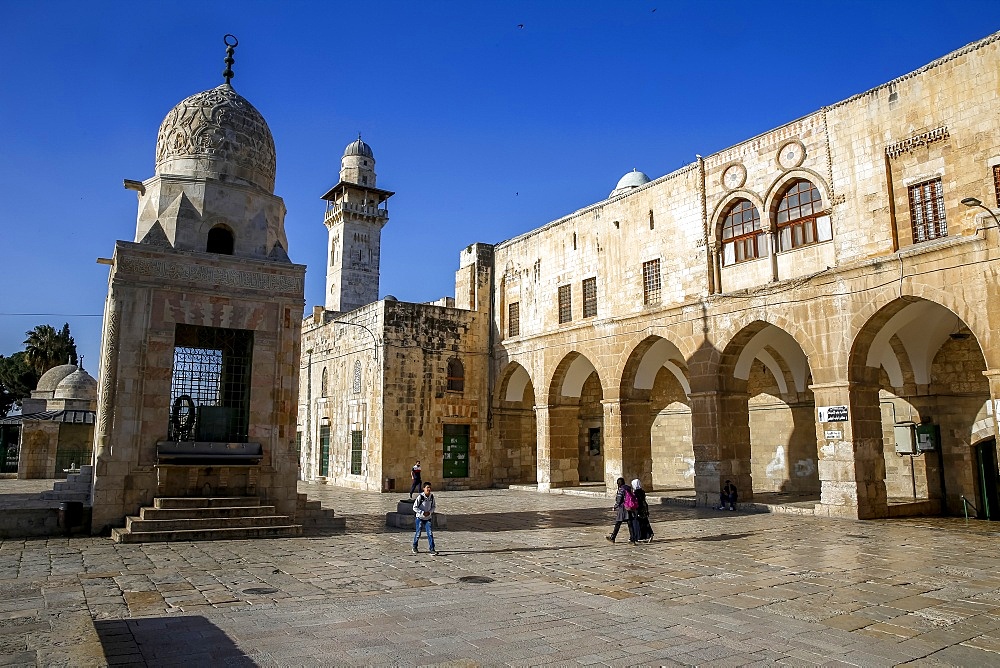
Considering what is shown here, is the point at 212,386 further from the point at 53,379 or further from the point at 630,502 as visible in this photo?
the point at 53,379

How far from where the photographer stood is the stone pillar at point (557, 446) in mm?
23469

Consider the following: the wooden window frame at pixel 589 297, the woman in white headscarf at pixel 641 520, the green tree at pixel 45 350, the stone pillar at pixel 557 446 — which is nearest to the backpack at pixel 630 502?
the woman in white headscarf at pixel 641 520

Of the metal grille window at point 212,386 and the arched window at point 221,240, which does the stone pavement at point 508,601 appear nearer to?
the metal grille window at point 212,386

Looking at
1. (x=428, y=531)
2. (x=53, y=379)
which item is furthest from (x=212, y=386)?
(x=53, y=379)

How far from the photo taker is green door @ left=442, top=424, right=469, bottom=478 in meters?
25.5

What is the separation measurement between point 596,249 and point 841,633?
55.3 feet

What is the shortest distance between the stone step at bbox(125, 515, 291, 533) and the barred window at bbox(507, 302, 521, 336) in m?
14.2

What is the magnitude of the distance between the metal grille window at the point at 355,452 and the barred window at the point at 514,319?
673 centimetres

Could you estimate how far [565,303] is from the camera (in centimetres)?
2362

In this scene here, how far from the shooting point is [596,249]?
72.9ft

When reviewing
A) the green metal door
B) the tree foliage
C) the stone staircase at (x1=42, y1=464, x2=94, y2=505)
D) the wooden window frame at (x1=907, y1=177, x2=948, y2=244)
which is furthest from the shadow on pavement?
the tree foliage

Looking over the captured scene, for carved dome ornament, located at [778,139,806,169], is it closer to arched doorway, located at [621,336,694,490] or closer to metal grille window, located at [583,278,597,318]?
arched doorway, located at [621,336,694,490]

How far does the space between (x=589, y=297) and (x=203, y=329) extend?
473 inches

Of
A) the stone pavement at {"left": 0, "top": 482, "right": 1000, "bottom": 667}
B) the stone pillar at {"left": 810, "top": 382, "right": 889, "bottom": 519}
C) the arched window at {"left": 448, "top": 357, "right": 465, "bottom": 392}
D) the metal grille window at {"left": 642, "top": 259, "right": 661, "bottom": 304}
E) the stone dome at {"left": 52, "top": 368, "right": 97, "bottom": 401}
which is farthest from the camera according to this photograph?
the stone dome at {"left": 52, "top": 368, "right": 97, "bottom": 401}
